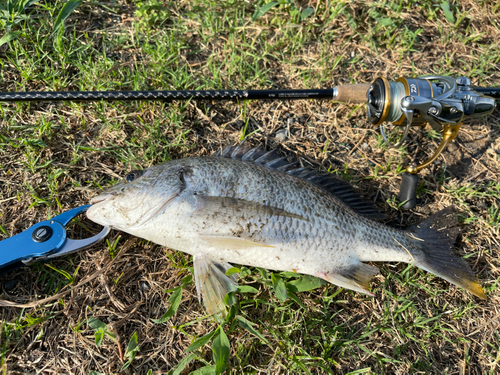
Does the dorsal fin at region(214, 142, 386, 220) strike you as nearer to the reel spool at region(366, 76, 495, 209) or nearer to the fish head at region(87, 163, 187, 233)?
the fish head at region(87, 163, 187, 233)

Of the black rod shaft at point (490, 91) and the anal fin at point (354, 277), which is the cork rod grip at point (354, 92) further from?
the anal fin at point (354, 277)

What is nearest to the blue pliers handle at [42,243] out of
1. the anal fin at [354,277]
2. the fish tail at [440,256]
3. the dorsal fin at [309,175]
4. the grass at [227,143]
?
the grass at [227,143]

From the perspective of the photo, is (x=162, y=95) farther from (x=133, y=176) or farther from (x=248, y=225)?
(x=248, y=225)

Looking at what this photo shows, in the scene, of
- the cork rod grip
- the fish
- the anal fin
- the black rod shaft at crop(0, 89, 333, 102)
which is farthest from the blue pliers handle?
the cork rod grip

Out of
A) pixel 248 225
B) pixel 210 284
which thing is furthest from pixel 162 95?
pixel 210 284

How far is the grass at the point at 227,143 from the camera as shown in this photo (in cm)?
256

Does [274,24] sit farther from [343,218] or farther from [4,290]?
[4,290]

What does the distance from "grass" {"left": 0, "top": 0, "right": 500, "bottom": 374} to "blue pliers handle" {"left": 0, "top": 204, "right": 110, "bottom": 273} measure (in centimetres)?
20

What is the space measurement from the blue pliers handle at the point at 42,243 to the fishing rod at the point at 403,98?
A: 1130mm

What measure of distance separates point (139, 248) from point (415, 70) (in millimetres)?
3434

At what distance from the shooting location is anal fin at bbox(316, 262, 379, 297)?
2.49 metres

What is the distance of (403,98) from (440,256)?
1364mm

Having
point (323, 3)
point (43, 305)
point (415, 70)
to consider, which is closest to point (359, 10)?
point (323, 3)

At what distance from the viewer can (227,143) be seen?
317cm
